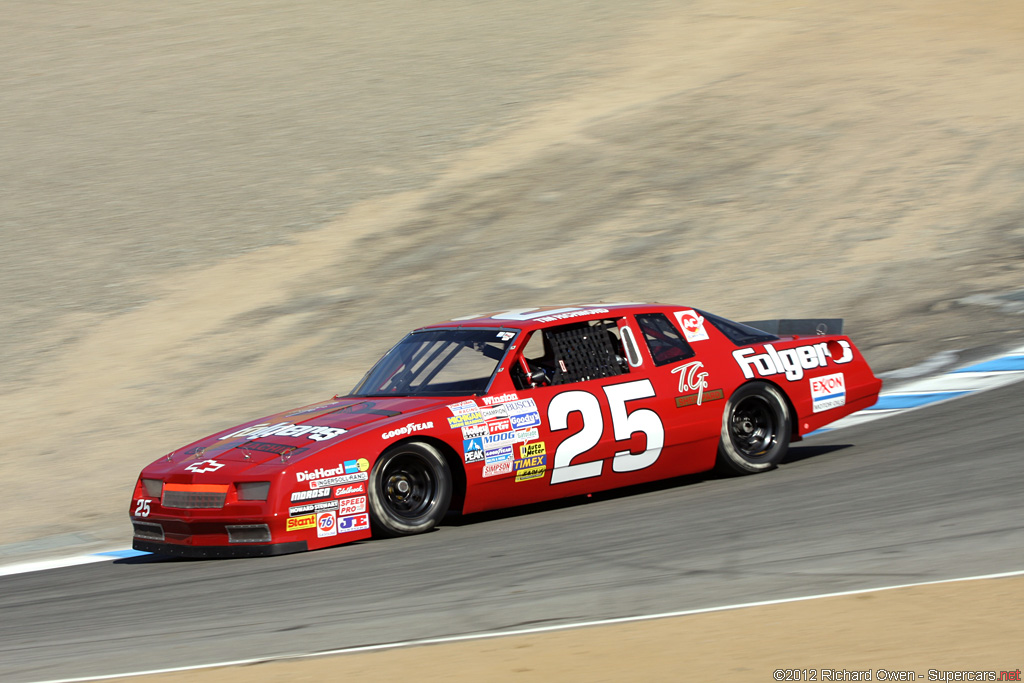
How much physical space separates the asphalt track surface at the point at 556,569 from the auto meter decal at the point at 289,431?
0.70 m

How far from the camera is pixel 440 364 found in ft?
28.0

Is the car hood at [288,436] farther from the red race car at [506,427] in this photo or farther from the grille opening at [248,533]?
the grille opening at [248,533]

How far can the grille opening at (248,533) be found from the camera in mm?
7340

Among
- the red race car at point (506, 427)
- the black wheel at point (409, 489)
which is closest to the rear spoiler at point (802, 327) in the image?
the red race car at point (506, 427)

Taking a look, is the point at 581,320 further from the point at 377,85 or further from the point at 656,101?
the point at 377,85

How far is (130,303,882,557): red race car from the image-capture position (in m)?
7.45

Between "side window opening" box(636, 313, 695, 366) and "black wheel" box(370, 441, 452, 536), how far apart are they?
183 centimetres

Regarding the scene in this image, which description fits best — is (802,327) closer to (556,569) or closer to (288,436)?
(556,569)

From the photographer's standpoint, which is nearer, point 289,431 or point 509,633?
point 509,633

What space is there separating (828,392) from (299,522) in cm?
A: 421

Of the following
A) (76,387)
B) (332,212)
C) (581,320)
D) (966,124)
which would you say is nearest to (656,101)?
(966,124)

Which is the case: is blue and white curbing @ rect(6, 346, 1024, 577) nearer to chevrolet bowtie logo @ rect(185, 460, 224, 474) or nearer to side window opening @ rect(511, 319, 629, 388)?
side window opening @ rect(511, 319, 629, 388)

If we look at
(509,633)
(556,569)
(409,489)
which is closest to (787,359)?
(409,489)

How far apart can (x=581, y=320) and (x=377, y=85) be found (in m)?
20.8
